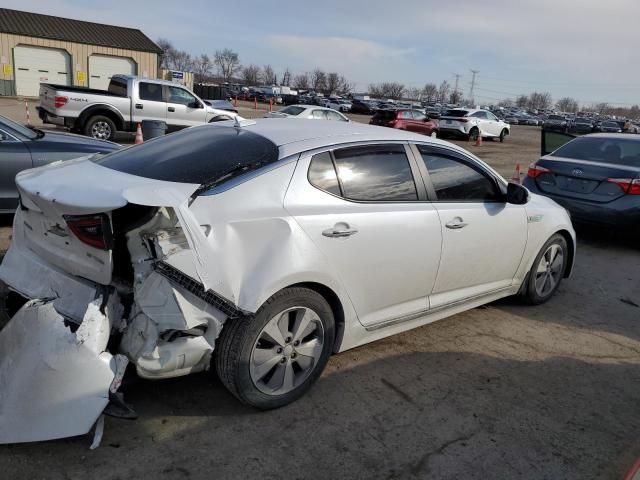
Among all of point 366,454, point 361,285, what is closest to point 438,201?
point 361,285

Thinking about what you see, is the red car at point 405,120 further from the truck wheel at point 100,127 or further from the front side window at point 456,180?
the front side window at point 456,180

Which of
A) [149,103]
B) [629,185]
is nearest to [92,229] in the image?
[629,185]

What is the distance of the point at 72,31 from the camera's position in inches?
1388

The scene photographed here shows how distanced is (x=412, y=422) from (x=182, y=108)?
14.1m

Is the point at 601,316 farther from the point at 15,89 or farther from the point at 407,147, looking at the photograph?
the point at 15,89

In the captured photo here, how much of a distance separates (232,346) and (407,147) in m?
1.89

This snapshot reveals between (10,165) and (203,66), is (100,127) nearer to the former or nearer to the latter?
(10,165)

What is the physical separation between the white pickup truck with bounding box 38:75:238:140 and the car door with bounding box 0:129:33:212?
7.34 meters

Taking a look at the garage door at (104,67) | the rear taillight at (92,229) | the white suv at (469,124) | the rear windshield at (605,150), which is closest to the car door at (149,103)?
the rear windshield at (605,150)

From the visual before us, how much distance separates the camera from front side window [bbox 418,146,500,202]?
3.91 meters

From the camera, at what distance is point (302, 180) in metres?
3.15

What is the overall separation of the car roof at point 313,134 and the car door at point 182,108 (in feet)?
40.1

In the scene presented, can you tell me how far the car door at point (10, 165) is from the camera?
5.90 meters

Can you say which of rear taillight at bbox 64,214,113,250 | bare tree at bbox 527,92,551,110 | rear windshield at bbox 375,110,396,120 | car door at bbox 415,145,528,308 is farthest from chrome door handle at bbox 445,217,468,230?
bare tree at bbox 527,92,551,110
